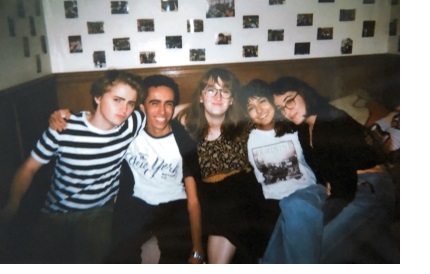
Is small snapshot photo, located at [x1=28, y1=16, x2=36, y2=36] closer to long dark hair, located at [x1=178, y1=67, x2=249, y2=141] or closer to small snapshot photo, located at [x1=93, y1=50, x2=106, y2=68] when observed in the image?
small snapshot photo, located at [x1=93, y1=50, x2=106, y2=68]

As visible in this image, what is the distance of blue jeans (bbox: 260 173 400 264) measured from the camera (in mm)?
1494

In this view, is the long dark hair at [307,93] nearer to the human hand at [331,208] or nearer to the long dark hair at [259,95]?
the long dark hair at [259,95]

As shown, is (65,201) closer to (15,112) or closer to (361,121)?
(15,112)

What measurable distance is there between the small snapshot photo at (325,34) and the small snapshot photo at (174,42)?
538mm

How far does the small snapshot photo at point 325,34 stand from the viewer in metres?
1.48

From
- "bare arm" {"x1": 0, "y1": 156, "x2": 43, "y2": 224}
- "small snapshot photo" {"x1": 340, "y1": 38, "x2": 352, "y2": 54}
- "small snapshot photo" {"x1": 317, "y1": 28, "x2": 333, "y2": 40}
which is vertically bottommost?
"bare arm" {"x1": 0, "y1": 156, "x2": 43, "y2": 224}

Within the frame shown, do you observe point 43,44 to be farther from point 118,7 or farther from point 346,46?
point 346,46

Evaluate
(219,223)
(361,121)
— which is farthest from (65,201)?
(361,121)

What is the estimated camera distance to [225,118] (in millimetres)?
1460

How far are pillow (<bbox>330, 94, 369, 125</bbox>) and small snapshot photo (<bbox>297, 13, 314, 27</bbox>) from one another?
12.5 inches

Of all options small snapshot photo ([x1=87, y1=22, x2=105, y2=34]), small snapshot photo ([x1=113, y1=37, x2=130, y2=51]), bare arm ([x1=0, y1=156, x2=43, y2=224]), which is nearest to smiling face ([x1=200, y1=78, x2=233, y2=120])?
small snapshot photo ([x1=113, y1=37, x2=130, y2=51])

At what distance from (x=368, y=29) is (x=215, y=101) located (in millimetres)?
662

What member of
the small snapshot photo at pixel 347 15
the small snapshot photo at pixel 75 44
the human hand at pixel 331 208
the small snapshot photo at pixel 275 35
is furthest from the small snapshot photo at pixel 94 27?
the human hand at pixel 331 208

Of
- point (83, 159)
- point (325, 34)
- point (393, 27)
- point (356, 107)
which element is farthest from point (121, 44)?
point (393, 27)
